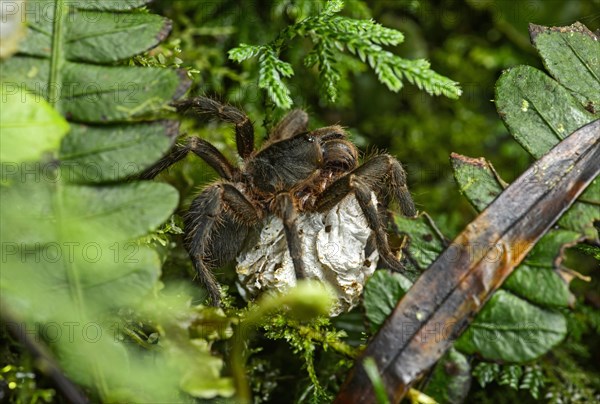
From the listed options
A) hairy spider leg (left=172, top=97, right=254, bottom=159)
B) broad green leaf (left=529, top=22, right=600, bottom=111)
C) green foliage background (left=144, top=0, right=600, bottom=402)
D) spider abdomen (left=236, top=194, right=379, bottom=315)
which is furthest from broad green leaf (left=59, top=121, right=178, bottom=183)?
green foliage background (left=144, top=0, right=600, bottom=402)

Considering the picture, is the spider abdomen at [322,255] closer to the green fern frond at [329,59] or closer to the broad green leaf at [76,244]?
the green fern frond at [329,59]

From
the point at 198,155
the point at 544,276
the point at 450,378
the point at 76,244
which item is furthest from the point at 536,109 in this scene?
the point at 76,244

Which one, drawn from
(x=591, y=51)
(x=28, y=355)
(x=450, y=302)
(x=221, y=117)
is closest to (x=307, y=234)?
(x=221, y=117)

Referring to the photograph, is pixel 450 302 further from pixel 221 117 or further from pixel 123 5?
pixel 221 117

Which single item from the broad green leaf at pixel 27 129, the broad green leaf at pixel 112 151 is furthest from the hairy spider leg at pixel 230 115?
the broad green leaf at pixel 27 129

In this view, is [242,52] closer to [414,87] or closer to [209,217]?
[209,217]
